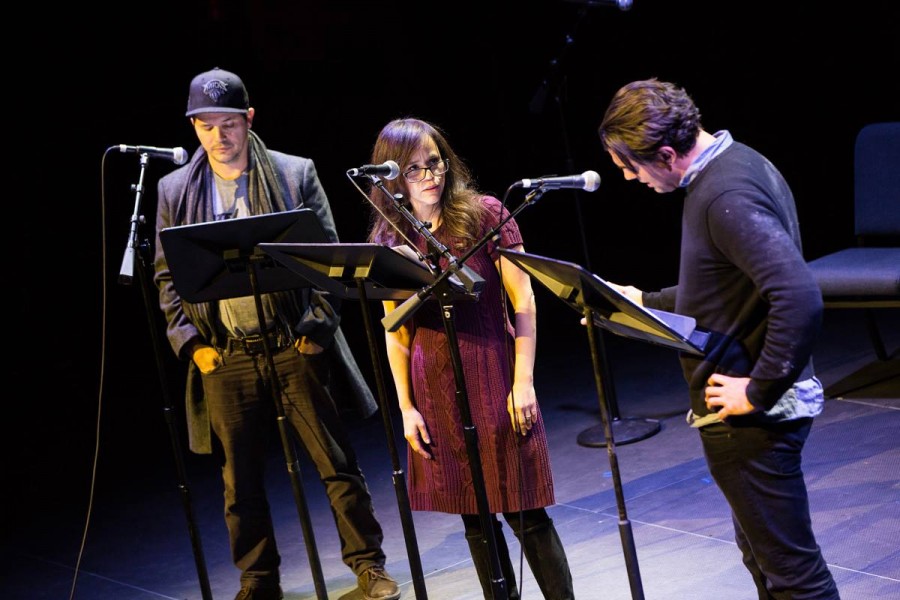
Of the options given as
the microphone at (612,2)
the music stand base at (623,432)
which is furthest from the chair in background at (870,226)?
the microphone at (612,2)

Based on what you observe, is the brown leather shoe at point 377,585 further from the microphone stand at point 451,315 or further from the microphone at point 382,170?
the microphone at point 382,170

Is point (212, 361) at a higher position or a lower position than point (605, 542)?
higher

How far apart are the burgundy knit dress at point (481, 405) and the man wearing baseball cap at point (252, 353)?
69 centimetres

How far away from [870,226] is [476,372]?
329 cm

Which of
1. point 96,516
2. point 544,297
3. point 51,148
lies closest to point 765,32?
point 544,297

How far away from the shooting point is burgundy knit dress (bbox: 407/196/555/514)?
9.75 ft

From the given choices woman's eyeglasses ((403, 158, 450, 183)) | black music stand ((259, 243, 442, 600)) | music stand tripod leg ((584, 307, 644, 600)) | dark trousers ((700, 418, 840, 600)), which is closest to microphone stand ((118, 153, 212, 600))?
black music stand ((259, 243, 442, 600))

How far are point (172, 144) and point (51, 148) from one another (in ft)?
2.46

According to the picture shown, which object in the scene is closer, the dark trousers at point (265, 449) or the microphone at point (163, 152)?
the microphone at point (163, 152)

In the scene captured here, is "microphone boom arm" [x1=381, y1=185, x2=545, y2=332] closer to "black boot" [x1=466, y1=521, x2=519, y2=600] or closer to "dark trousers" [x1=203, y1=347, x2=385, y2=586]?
"black boot" [x1=466, y1=521, x2=519, y2=600]

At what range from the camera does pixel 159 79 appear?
23.4 ft

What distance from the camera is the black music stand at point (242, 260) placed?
297 cm

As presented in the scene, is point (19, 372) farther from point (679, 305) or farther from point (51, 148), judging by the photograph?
point (679, 305)

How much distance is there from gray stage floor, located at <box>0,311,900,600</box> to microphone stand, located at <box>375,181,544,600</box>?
0.23 meters
